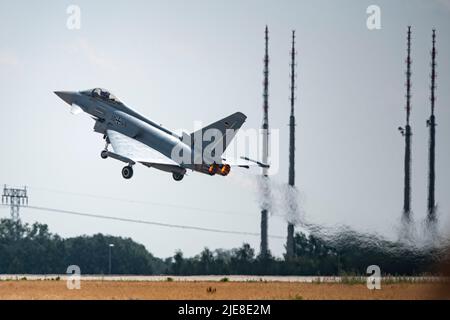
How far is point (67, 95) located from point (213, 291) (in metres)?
20.9

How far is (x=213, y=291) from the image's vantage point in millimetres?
63562

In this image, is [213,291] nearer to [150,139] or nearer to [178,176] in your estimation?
[178,176]

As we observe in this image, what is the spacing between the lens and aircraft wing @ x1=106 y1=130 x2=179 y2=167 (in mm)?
72438

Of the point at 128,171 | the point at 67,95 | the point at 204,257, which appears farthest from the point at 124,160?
the point at 204,257

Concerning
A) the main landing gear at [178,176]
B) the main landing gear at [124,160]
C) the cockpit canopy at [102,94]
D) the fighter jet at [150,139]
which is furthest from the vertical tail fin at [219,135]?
the cockpit canopy at [102,94]

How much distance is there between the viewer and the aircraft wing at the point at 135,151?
72438 mm

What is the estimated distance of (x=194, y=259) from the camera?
91250 millimetres

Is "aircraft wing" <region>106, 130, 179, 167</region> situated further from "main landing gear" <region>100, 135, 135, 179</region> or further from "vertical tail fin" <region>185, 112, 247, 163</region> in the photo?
"vertical tail fin" <region>185, 112, 247, 163</region>

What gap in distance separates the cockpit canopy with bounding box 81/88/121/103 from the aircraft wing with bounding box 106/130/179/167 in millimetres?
2643

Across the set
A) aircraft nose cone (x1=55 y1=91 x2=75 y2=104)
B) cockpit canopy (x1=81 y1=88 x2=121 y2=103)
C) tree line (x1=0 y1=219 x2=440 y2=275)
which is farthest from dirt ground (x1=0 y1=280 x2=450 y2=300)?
aircraft nose cone (x1=55 y1=91 x2=75 y2=104)

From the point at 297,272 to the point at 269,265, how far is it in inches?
117

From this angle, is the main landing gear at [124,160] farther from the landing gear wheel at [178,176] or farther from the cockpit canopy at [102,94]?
the cockpit canopy at [102,94]
